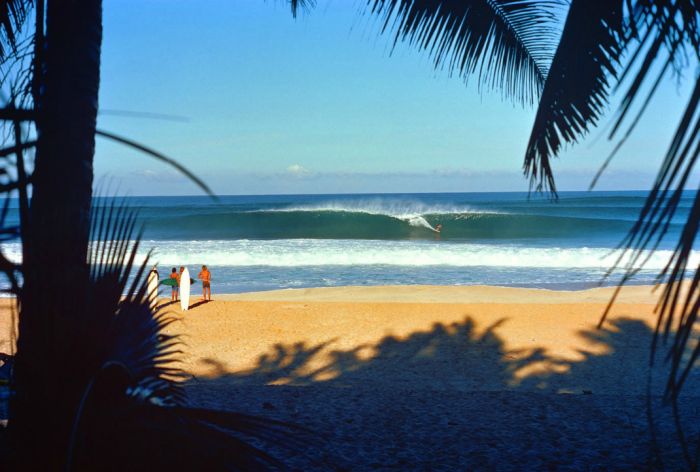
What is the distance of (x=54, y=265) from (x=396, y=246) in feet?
85.9

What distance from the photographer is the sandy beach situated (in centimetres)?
403

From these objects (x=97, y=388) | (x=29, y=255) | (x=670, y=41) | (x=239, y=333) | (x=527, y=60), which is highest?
(x=527, y=60)

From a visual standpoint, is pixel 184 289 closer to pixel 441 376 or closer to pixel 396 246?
pixel 441 376

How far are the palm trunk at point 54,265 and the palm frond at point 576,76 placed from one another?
46.8 inches

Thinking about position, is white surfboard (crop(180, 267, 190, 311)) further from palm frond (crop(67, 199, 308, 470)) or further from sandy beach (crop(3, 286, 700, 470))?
palm frond (crop(67, 199, 308, 470))

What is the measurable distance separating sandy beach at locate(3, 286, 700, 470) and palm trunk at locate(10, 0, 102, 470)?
0.62 metres

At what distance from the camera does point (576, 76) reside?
78.2 inches

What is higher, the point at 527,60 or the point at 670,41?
the point at 527,60

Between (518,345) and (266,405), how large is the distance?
443 cm

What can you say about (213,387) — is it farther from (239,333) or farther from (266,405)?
(239,333)

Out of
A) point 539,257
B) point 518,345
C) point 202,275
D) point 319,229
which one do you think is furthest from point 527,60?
point 319,229

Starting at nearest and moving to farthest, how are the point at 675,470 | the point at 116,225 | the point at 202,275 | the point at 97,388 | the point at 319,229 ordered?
the point at 97,388, the point at 116,225, the point at 675,470, the point at 202,275, the point at 319,229

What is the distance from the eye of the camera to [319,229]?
122 feet

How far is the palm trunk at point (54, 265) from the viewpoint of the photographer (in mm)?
1484
